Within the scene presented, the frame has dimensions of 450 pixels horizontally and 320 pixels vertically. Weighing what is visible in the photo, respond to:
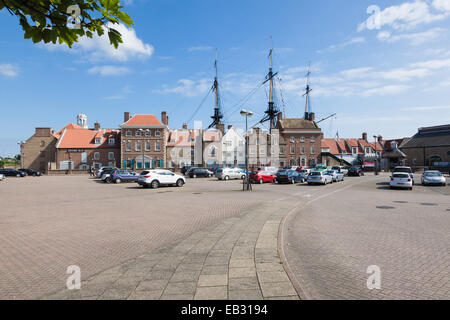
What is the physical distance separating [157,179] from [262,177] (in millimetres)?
11935

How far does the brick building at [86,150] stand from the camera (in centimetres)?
6012

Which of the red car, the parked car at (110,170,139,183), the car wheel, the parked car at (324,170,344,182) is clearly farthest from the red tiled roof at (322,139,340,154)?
the car wheel

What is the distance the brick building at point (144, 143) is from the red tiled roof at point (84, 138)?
4389 millimetres

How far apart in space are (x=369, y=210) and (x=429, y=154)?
64.7m

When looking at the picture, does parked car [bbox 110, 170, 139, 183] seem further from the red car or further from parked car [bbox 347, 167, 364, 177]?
parked car [bbox 347, 167, 364, 177]

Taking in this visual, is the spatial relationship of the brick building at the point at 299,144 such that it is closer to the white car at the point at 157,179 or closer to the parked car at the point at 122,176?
the parked car at the point at 122,176

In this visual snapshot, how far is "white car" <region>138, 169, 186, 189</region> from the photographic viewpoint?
23.5 metres

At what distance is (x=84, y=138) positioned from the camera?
62500 millimetres

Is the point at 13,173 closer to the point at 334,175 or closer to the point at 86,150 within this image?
the point at 86,150

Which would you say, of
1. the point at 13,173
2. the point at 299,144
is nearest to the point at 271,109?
the point at 299,144

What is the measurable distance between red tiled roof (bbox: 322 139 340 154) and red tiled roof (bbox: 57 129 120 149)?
176 ft

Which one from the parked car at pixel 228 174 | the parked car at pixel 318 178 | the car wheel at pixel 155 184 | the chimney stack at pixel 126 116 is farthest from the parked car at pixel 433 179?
the chimney stack at pixel 126 116

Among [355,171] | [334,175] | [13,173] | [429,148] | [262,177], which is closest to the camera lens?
[262,177]
